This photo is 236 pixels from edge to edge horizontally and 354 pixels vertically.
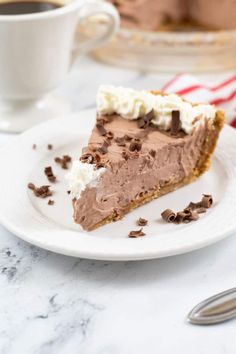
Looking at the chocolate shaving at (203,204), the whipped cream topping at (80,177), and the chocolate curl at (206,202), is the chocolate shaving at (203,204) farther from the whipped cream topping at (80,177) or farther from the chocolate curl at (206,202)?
the whipped cream topping at (80,177)

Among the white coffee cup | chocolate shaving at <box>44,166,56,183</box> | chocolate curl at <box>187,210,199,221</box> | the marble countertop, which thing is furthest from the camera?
the white coffee cup

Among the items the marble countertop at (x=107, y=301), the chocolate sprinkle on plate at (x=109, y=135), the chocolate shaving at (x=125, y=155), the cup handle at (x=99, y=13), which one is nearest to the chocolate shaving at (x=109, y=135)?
the chocolate sprinkle on plate at (x=109, y=135)

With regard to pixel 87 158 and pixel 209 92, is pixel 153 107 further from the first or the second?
pixel 209 92

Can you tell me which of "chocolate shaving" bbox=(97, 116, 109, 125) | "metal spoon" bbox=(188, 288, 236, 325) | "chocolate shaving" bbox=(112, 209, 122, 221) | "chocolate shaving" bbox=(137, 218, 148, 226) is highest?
"metal spoon" bbox=(188, 288, 236, 325)

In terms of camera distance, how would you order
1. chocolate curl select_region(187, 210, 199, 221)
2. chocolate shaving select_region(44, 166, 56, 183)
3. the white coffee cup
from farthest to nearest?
1. the white coffee cup
2. chocolate shaving select_region(44, 166, 56, 183)
3. chocolate curl select_region(187, 210, 199, 221)

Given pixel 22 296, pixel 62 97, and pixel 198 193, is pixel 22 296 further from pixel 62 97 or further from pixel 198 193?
pixel 62 97

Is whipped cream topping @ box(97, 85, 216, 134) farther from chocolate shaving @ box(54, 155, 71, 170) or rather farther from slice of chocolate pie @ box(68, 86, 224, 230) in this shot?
chocolate shaving @ box(54, 155, 71, 170)

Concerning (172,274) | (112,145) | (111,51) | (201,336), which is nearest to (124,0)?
(111,51)

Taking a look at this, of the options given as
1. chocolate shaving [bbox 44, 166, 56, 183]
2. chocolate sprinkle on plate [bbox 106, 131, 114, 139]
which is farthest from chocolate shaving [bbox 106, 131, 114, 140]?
chocolate shaving [bbox 44, 166, 56, 183]

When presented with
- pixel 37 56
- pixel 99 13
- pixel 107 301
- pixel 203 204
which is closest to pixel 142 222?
pixel 203 204
